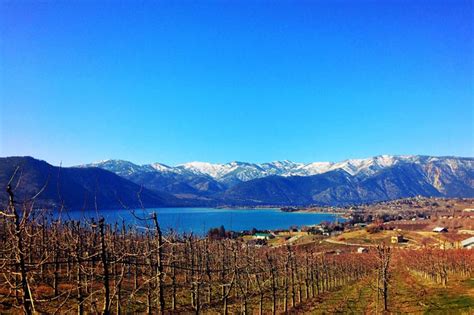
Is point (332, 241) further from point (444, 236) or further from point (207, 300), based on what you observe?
point (207, 300)

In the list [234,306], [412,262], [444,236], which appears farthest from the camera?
[444,236]

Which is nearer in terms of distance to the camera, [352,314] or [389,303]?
[352,314]

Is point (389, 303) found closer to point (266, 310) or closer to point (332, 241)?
point (266, 310)

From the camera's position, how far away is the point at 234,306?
36.3 metres

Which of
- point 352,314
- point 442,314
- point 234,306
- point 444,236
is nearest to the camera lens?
point 442,314

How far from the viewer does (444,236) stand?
502ft

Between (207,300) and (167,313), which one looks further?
(207,300)

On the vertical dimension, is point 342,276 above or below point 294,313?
below

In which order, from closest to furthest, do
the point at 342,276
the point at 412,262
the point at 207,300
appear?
the point at 207,300
the point at 342,276
the point at 412,262

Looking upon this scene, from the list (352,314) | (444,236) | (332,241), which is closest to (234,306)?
(352,314)

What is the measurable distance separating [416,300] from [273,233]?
154704mm

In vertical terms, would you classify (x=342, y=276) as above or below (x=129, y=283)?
below

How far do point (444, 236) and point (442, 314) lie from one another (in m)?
141

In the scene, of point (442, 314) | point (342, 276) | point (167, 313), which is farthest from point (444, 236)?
point (167, 313)
